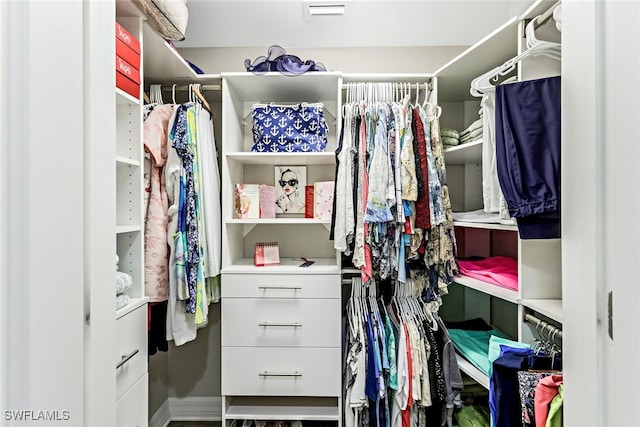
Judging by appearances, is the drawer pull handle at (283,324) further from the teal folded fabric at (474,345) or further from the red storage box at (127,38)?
the red storage box at (127,38)

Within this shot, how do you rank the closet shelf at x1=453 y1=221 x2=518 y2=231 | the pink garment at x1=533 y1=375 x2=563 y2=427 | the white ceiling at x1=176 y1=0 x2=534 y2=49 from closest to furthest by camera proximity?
the pink garment at x1=533 y1=375 x2=563 y2=427
the closet shelf at x1=453 y1=221 x2=518 y2=231
the white ceiling at x1=176 y1=0 x2=534 y2=49

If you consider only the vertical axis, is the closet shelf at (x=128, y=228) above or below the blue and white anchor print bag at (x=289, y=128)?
below

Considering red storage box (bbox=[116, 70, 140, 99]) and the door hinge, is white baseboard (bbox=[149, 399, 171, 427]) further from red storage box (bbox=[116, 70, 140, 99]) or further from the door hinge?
the door hinge

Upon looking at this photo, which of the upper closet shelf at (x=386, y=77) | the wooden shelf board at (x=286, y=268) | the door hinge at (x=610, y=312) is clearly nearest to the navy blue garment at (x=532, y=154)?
the door hinge at (x=610, y=312)

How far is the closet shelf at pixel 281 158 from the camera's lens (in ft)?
6.57

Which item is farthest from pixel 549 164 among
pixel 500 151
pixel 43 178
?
pixel 43 178

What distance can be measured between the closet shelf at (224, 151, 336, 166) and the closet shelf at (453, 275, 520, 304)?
95 centimetres

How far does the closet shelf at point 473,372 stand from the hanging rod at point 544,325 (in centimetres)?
38

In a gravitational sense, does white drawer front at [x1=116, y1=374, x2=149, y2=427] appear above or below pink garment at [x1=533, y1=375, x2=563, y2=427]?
below

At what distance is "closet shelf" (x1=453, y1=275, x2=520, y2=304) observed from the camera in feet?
4.85

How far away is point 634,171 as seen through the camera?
0.48 m

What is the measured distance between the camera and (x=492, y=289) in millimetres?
1636

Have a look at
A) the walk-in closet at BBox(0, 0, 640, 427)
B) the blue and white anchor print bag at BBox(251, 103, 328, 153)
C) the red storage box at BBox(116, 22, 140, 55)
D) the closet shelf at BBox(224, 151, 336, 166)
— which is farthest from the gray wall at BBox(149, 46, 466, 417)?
the red storage box at BBox(116, 22, 140, 55)

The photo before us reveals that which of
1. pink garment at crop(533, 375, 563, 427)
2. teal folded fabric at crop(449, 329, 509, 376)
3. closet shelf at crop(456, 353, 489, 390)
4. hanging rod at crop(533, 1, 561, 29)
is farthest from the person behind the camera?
teal folded fabric at crop(449, 329, 509, 376)
